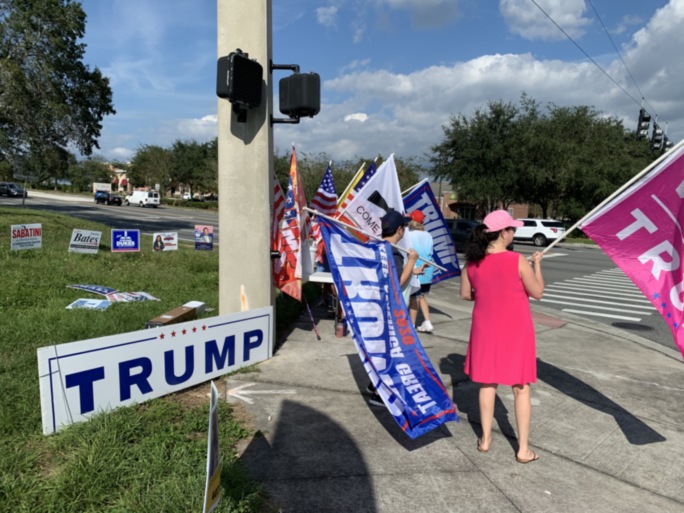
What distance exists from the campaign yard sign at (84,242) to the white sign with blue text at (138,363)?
23.1 feet

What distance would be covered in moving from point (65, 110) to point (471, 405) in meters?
23.3

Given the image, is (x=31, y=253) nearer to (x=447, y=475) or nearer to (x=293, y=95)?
(x=293, y=95)

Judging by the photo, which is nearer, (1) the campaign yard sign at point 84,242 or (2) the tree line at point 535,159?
(1) the campaign yard sign at point 84,242

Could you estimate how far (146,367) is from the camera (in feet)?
13.3

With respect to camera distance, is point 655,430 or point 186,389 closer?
point 655,430

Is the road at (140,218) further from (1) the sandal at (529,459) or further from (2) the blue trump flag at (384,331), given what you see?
(1) the sandal at (529,459)

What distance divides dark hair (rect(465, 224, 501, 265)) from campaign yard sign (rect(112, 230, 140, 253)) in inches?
380

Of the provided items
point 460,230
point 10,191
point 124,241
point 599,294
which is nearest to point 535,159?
point 460,230

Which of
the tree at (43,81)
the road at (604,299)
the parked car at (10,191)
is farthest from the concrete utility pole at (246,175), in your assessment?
the parked car at (10,191)

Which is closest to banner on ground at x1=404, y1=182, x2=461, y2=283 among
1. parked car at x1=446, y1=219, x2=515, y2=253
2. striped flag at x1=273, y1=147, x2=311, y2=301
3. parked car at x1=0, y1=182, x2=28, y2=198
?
striped flag at x1=273, y1=147, x2=311, y2=301

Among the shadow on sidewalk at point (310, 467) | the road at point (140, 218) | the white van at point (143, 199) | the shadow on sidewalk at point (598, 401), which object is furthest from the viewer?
the white van at point (143, 199)

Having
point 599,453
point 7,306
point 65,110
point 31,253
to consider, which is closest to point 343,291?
point 599,453

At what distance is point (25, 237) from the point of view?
9.88 m

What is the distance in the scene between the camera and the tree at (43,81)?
20828mm
